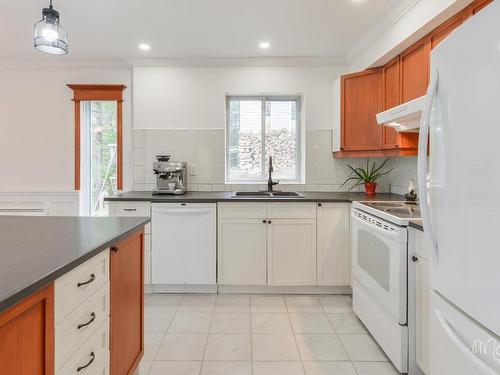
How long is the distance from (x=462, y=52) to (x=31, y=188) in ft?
13.7

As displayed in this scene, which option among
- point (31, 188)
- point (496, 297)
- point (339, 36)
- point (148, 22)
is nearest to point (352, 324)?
point (496, 297)

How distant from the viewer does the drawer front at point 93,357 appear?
3.59 ft

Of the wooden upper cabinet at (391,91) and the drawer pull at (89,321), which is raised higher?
the wooden upper cabinet at (391,91)

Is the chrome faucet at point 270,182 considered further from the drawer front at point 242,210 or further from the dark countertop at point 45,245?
the dark countertop at point 45,245

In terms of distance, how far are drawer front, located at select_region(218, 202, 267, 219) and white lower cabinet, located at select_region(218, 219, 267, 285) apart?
0.04 m

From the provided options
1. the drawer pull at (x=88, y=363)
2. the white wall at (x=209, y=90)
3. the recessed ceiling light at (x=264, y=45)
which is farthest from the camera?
the white wall at (x=209, y=90)

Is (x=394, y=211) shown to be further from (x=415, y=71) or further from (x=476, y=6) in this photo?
(x=476, y=6)

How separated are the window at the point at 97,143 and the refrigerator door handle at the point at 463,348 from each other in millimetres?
3363

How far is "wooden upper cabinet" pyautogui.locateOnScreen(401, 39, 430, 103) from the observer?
89.4 inches

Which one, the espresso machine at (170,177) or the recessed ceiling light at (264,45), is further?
the espresso machine at (170,177)

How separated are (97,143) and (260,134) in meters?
1.92

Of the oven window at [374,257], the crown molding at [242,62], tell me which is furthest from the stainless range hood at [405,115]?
the crown molding at [242,62]

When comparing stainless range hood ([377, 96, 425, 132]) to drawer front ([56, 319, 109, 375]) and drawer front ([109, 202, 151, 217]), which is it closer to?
drawer front ([56, 319, 109, 375])

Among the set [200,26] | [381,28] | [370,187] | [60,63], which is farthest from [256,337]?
[60,63]
